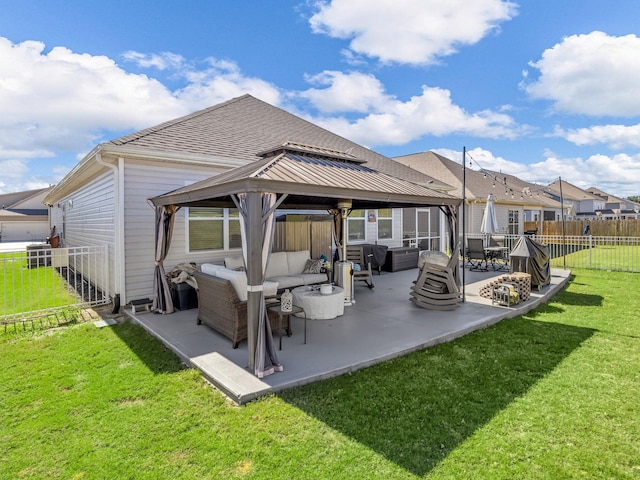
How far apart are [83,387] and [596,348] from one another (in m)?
6.54

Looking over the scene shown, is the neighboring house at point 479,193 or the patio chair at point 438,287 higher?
Answer: the neighboring house at point 479,193

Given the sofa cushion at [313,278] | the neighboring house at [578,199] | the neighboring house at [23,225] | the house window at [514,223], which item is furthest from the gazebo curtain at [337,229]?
the neighboring house at [578,199]

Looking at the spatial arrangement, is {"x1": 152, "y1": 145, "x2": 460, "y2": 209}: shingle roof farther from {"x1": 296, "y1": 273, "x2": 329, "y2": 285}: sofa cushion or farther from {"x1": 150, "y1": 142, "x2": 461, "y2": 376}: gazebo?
{"x1": 296, "y1": 273, "x2": 329, "y2": 285}: sofa cushion

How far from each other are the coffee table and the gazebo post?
2016 mm

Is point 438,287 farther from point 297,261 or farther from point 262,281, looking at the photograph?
point 262,281

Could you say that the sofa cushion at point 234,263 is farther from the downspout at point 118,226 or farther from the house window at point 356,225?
the house window at point 356,225

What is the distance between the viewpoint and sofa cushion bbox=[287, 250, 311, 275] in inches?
313

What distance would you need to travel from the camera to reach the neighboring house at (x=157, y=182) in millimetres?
Result: 6719

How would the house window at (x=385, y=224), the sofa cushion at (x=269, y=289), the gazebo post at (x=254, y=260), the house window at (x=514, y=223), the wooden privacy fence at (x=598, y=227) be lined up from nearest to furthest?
1. the gazebo post at (x=254, y=260)
2. the sofa cushion at (x=269, y=289)
3. the house window at (x=385, y=224)
4. the house window at (x=514, y=223)
5. the wooden privacy fence at (x=598, y=227)

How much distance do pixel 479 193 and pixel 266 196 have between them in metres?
18.2

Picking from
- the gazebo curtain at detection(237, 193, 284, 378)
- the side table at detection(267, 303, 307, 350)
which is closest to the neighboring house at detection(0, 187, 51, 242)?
the side table at detection(267, 303, 307, 350)

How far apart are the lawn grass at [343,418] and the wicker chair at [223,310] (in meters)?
0.85

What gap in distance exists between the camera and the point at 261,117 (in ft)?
36.5

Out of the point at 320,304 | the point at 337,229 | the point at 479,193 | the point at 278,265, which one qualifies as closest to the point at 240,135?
the point at 337,229
